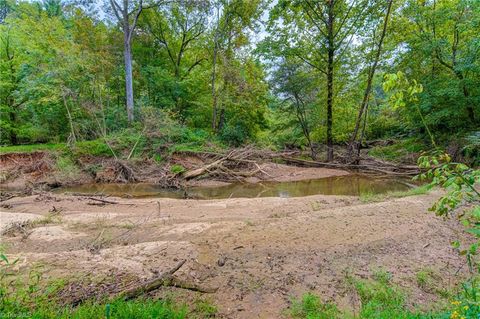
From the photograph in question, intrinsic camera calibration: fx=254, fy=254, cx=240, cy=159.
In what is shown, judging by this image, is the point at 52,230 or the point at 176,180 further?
the point at 176,180

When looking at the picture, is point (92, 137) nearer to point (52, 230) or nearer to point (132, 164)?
point (132, 164)

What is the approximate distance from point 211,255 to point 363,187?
26.0 ft

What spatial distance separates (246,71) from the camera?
58.0 ft

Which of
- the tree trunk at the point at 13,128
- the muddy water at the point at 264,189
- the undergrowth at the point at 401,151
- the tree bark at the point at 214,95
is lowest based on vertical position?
the muddy water at the point at 264,189

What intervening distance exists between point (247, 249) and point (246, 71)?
15.8 m

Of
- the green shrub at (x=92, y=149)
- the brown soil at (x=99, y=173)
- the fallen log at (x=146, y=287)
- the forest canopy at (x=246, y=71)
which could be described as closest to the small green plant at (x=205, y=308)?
the fallen log at (x=146, y=287)

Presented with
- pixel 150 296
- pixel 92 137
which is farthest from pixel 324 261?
pixel 92 137

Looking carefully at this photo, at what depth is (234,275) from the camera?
10.3 feet

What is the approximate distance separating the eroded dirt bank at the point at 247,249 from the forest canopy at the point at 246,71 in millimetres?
6906

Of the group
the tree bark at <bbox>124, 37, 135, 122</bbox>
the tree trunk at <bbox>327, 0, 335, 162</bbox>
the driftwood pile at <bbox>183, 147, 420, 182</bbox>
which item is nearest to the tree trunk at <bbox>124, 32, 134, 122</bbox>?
the tree bark at <bbox>124, 37, 135, 122</bbox>

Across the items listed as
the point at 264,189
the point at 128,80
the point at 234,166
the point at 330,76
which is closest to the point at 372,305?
the point at 264,189

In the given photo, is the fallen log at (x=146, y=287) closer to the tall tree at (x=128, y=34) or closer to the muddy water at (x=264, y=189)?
the muddy water at (x=264, y=189)

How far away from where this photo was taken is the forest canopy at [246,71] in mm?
11195

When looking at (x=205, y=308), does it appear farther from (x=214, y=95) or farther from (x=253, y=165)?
(x=214, y=95)
